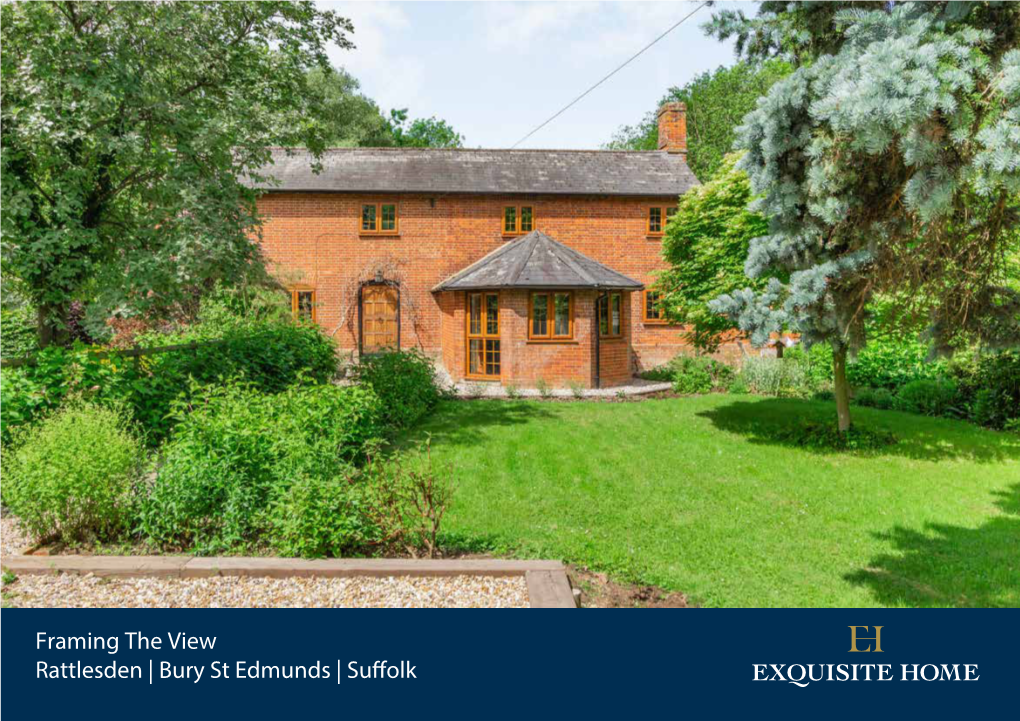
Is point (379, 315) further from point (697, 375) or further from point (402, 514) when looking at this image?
point (402, 514)

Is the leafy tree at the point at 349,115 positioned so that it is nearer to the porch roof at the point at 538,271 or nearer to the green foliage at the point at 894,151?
the porch roof at the point at 538,271

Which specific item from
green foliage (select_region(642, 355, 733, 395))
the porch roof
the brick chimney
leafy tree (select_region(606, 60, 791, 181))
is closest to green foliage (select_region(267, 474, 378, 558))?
the porch roof

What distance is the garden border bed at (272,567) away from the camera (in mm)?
4508

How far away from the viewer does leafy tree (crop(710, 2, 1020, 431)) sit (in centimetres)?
335

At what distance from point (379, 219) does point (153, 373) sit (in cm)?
1431

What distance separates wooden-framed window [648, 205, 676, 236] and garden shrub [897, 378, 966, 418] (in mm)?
10806

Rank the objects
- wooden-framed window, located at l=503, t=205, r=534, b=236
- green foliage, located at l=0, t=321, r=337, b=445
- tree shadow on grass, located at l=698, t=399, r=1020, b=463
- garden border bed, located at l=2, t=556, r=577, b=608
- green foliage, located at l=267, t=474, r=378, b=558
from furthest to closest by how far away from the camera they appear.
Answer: wooden-framed window, located at l=503, t=205, r=534, b=236, tree shadow on grass, located at l=698, t=399, r=1020, b=463, green foliage, located at l=0, t=321, r=337, b=445, green foliage, located at l=267, t=474, r=378, b=558, garden border bed, located at l=2, t=556, r=577, b=608

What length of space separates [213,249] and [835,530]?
842 cm

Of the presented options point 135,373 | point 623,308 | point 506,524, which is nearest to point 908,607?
point 506,524

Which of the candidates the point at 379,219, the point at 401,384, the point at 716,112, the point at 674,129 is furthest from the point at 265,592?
the point at 716,112

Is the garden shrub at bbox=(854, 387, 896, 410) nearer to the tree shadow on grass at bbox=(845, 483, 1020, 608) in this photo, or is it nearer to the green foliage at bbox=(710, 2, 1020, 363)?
the tree shadow on grass at bbox=(845, 483, 1020, 608)

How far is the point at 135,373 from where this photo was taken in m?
7.63

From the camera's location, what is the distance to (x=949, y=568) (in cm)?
544
